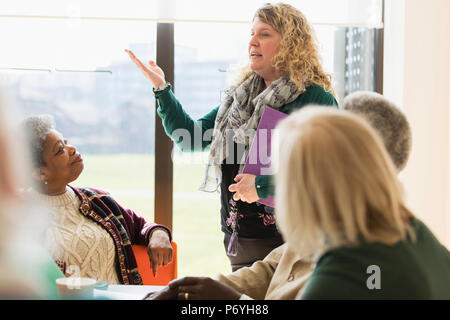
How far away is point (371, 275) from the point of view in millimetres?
858

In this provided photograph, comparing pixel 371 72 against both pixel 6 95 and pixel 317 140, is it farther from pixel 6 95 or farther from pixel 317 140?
pixel 6 95

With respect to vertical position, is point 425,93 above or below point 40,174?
above

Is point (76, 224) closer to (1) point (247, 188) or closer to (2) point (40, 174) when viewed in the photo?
(2) point (40, 174)

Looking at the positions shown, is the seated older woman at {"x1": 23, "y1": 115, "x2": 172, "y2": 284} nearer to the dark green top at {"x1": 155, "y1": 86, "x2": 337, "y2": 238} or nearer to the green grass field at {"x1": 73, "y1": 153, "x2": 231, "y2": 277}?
the dark green top at {"x1": 155, "y1": 86, "x2": 337, "y2": 238}

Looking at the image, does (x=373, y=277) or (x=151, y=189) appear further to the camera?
(x=151, y=189)

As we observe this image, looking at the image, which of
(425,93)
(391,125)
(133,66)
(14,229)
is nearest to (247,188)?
(391,125)

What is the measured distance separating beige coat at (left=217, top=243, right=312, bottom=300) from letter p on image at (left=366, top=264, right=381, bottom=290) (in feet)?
0.99

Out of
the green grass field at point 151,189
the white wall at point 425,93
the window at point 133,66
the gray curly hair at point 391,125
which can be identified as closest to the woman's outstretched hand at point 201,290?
the gray curly hair at point 391,125

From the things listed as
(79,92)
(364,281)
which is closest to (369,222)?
(364,281)

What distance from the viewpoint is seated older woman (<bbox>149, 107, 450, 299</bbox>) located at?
84 centimetres

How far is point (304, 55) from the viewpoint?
2.02 metres

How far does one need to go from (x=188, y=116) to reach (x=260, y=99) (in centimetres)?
41

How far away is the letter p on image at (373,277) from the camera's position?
84 cm

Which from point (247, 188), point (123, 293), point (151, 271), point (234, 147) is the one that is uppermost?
point (234, 147)
